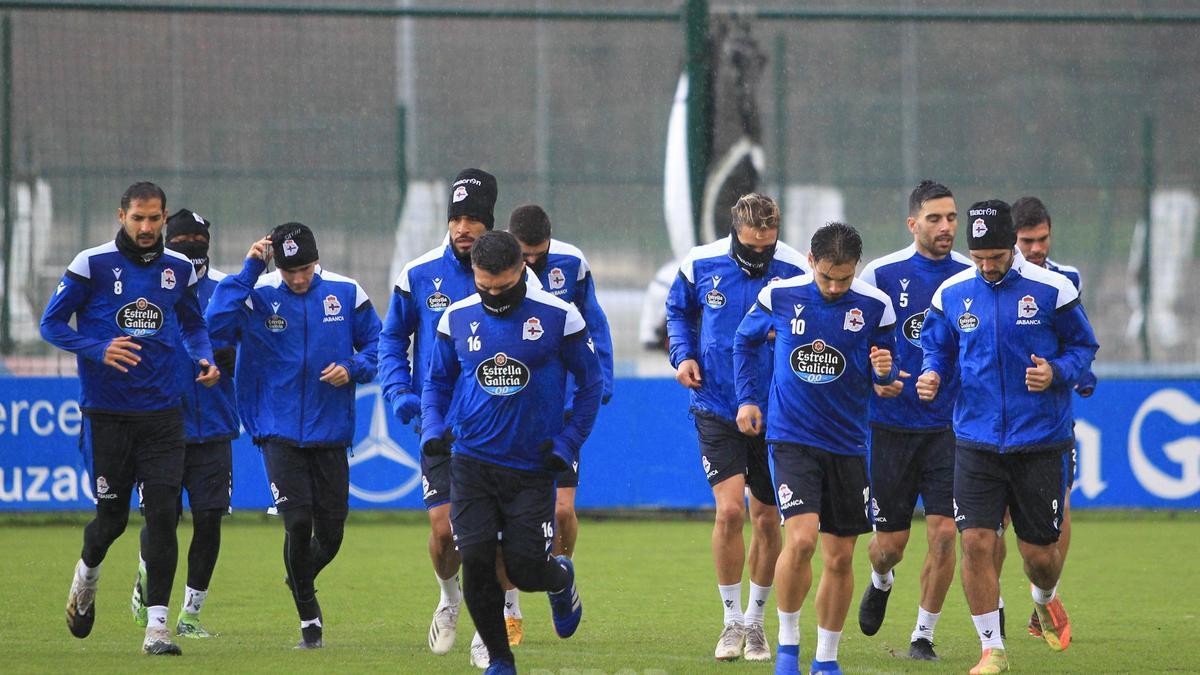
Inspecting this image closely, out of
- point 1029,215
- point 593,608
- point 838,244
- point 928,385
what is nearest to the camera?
point 838,244

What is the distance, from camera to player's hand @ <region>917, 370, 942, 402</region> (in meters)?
7.80

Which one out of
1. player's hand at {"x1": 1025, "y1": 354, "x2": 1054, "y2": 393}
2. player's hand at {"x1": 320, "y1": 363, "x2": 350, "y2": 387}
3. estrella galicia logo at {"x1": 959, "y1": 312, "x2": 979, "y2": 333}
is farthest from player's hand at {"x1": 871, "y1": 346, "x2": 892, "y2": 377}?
player's hand at {"x1": 320, "y1": 363, "x2": 350, "y2": 387}

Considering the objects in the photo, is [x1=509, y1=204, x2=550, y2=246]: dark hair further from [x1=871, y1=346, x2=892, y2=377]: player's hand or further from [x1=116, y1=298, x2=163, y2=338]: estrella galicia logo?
[x1=871, y1=346, x2=892, y2=377]: player's hand

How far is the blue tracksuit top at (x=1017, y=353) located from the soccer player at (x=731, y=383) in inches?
42.1

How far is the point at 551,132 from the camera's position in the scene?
56.7 feet

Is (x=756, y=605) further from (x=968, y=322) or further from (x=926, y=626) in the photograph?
(x=968, y=322)

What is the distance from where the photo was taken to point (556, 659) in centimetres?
830

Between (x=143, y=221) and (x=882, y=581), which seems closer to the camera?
(x=143, y=221)

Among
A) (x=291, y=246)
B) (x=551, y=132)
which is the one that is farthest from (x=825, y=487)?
(x=551, y=132)

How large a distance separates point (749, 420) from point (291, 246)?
2.60m

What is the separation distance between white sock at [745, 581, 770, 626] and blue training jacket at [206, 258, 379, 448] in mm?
2281

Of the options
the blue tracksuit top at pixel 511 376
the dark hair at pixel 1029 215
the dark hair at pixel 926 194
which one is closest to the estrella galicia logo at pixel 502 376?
the blue tracksuit top at pixel 511 376

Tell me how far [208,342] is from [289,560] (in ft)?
4.07

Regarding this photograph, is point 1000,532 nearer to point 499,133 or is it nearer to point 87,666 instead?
point 87,666
